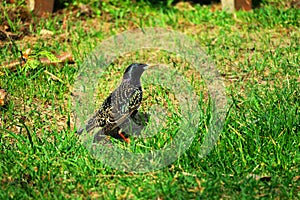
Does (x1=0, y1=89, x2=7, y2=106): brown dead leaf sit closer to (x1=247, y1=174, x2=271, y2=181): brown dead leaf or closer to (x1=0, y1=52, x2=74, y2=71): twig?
(x1=0, y1=52, x2=74, y2=71): twig

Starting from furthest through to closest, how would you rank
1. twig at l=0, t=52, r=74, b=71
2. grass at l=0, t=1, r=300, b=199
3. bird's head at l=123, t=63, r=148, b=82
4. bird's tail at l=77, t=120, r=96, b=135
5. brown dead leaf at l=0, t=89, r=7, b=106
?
twig at l=0, t=52, r=74, b=71, brown dead leaf at l=0, t=89, r=7, b=106, bird's head at l=123, t=63, r=148, b=82, bird's tail at l=77, t=120, r=96, b=135, grass at l=0, t=1, r=300, b=199

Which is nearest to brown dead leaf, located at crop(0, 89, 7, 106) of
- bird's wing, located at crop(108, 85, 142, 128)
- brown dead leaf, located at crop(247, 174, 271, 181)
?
bird's wing, located at crop(108, 85, 142, 128)

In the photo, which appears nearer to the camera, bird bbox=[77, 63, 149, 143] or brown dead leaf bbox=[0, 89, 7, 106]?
bird bbox=[77, 63, 149, 143]

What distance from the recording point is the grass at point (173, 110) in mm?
4461

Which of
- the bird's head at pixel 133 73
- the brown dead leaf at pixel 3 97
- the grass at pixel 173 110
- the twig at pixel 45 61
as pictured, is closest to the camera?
the grass at pixel 173 110

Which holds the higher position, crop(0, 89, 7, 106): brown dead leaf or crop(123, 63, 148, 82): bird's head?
crop(123, 63, 148, 82): bird's head

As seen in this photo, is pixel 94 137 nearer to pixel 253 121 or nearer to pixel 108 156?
pixel 108 156

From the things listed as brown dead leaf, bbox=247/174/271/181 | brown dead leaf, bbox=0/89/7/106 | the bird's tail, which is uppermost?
brown dead leaf, bbox=0/89/7/106

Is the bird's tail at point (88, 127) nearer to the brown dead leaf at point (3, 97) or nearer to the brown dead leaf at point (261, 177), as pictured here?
the brown dead leaf at point (3, 97)

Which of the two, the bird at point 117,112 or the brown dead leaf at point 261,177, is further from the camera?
the bird at point 117,112

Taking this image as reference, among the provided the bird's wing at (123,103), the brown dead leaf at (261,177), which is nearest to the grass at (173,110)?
the brown dead leaf at (261,177)

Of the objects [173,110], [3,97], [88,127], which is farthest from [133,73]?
[3,97]

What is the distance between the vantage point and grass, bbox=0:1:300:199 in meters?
4.46

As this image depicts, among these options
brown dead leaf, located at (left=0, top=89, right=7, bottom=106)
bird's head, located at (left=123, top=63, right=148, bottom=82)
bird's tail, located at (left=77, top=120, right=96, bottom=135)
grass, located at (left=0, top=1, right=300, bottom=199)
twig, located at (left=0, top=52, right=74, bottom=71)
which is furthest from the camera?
twig, located at (left=0, top=52, right=74, bottom=71)
